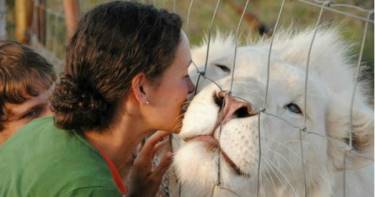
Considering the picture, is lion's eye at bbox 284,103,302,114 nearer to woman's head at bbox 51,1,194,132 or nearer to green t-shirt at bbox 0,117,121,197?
woman's head at bbox 51,1,194,132

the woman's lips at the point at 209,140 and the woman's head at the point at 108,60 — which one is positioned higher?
the woman's head at the point at 108,60

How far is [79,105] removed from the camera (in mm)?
2994

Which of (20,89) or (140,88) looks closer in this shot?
(140,88)

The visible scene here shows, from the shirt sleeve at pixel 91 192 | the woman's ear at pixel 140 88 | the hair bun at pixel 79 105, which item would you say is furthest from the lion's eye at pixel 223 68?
the shirt sleeve at pixel 91 192

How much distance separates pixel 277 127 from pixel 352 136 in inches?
16.9

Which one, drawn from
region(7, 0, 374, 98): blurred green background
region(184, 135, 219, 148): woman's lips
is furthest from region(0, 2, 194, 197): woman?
region(7, 0, 374, 98): blurred green background

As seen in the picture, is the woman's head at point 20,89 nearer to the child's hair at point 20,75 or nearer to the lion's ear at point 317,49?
the child's hair at point 20,75

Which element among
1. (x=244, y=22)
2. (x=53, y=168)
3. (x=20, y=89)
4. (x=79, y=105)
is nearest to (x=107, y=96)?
(x=79, y=105)

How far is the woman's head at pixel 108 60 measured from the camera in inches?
116

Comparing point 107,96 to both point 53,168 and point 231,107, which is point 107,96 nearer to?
point 53,168

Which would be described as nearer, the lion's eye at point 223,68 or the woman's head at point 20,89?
the lion's eye at point 223,68

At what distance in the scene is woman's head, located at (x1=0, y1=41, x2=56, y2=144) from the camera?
3973 mm

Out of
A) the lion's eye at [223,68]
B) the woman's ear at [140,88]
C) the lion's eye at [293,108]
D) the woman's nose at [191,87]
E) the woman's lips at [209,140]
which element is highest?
the woman's ear at [140,88]

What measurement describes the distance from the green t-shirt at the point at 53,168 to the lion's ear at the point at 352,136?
3.78 ft
